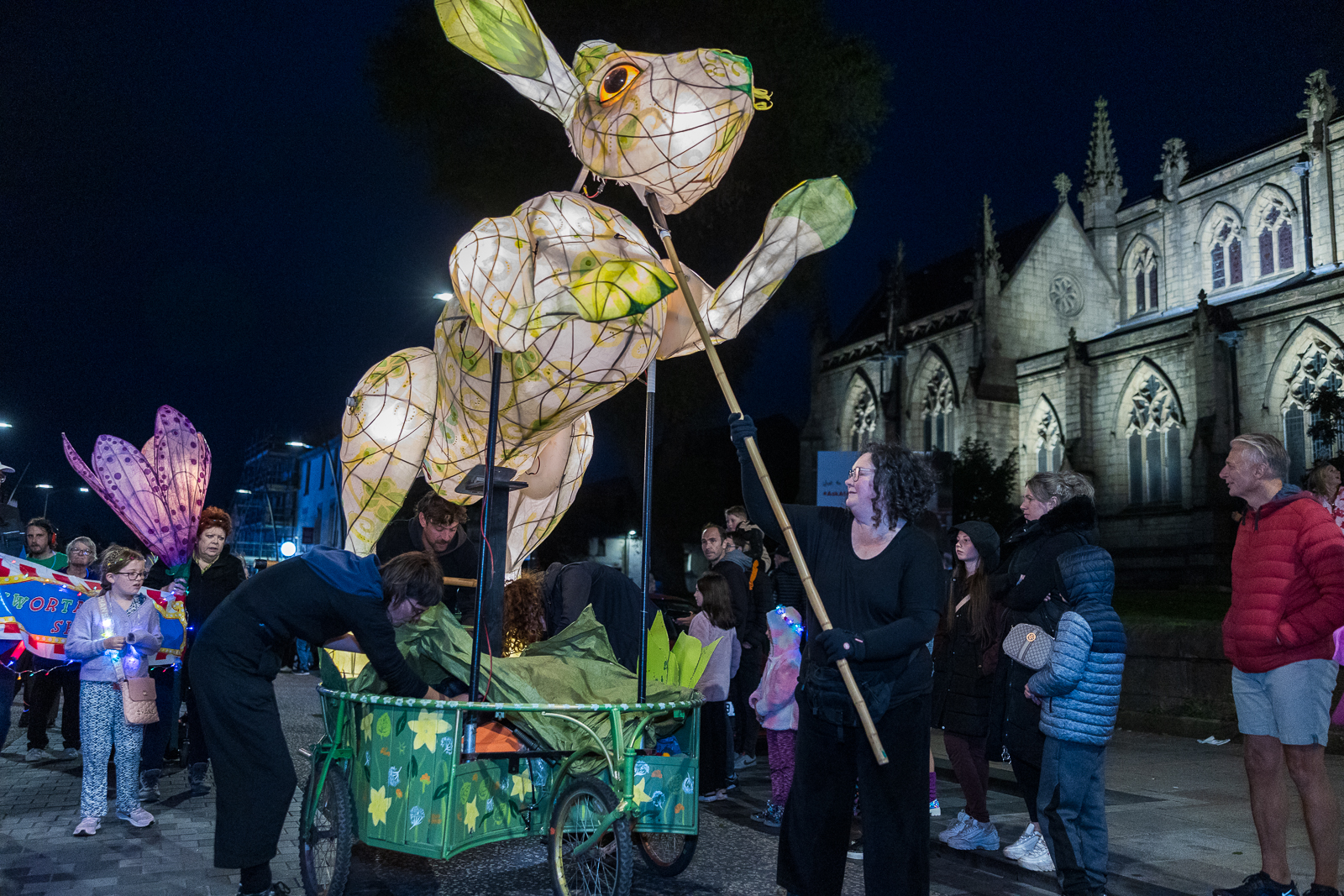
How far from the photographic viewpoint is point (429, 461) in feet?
17.6

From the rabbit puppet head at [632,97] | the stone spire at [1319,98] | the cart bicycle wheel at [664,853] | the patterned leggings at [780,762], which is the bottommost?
the cart bicycle wheel at [664,853]

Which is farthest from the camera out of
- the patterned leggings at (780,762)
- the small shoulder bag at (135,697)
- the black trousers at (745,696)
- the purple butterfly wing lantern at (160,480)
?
the black trousers at (745,696)

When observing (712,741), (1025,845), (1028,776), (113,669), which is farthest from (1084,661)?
(113,669)

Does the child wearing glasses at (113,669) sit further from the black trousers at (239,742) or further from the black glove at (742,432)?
the black glove at (742,432)

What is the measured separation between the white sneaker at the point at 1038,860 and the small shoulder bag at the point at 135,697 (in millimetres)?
5115

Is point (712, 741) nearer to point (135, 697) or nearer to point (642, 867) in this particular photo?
point (642, 867)

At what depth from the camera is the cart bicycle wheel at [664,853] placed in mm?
4770

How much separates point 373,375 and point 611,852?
2687 millimetres

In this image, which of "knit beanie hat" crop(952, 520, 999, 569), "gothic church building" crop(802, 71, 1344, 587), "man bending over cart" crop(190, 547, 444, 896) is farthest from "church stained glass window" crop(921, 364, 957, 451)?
"man bending over cart" crop(190, 547, 444, 896)

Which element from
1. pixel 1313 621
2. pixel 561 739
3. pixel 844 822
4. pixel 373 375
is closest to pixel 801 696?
pixel 844 822

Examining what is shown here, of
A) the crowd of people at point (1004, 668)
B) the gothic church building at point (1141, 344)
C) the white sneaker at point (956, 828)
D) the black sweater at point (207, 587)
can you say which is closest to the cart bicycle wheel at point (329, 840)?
the crowd of people at point (1004, 668)

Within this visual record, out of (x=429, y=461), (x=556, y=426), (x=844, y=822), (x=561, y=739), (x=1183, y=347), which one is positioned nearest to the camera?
(x=844, y=822)

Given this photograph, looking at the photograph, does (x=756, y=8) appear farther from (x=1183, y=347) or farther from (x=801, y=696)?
(x=1183, y=347)

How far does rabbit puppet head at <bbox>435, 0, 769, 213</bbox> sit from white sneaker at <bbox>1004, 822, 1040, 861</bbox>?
3.82 meters
